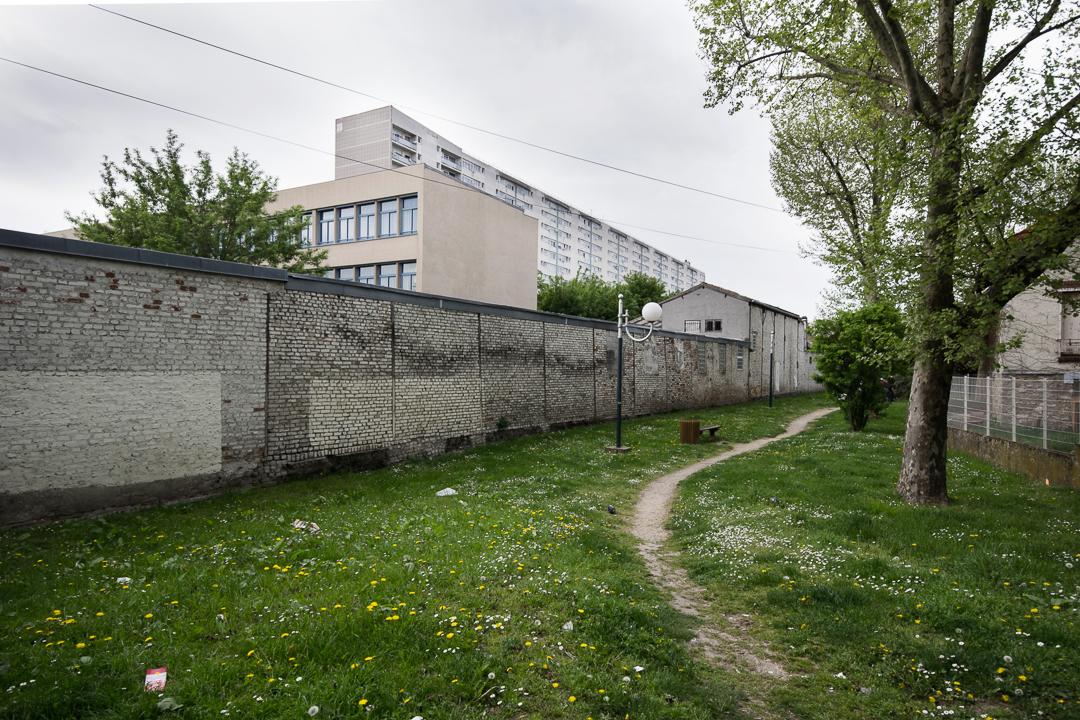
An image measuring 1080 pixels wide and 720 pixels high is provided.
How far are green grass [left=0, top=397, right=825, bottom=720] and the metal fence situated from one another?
8394mm

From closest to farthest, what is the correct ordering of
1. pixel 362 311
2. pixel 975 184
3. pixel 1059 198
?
pixel 1059 198 < pixel 975 184 < pixel 362 311

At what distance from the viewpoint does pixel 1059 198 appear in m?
6.85

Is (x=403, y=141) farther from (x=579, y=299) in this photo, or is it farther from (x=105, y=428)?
(x=105, y=428)

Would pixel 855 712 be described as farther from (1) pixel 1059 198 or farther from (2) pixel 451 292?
(2) pixel 451 292

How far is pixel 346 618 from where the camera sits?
13.8 feet

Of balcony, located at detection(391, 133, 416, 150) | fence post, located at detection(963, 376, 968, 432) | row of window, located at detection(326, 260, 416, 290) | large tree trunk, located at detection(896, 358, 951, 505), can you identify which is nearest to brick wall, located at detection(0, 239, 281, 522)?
large tree trunk, located at detection(896, 358, 951, 505)

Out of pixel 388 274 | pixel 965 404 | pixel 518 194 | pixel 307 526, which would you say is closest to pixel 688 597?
pixel 307 526

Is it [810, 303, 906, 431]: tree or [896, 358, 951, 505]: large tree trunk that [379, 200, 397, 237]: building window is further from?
[896, 358, 951, 505]: large tree trunk

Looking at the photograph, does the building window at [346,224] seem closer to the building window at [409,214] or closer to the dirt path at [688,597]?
the building window at [409,214]

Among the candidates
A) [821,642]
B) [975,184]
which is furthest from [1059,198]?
[821,642]

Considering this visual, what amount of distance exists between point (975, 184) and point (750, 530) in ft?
18.5

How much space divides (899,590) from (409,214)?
26.5m

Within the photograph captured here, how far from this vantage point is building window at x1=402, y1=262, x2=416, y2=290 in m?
27.4

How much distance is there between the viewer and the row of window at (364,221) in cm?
2770
